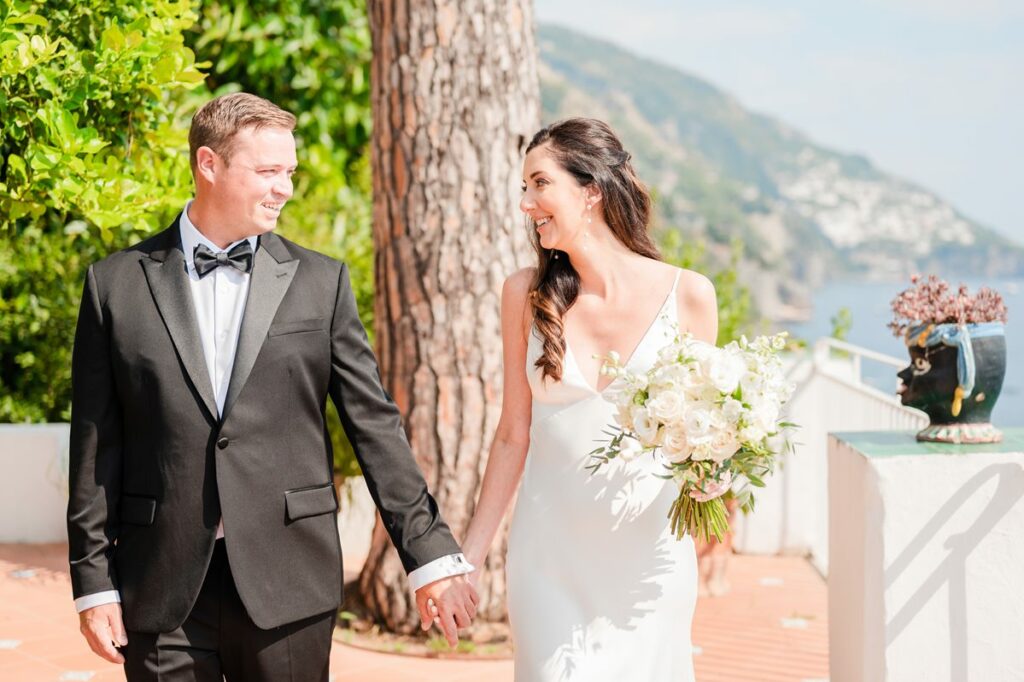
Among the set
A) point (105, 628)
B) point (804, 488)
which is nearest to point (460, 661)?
point (105, 628)

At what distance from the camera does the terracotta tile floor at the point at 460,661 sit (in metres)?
4.89

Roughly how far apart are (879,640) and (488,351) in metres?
2.40

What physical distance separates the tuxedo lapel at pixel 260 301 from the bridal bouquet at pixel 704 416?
31.8 inches

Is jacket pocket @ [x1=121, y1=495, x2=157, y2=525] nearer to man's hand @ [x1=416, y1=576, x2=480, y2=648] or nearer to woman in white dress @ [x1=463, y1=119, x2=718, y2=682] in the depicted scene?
man's hand @ [x1=416, y1=576, x2=480, y2=648]

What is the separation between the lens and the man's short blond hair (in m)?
2.60

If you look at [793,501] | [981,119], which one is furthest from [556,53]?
[793,501]

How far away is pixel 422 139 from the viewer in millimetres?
5258

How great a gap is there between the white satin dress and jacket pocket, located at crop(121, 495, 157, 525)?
0.92m

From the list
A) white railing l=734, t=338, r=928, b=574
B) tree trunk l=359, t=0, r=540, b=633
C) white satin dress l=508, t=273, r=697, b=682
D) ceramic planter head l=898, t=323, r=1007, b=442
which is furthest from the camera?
white railing l=734, t=338, r=928, b=574

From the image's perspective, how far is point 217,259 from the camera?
2.63 meters

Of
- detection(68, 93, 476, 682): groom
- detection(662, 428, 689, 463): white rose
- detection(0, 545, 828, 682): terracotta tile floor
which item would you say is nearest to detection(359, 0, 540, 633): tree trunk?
detection(0, 545, 828, 682): terracotta tile floor

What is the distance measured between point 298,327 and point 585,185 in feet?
2.93

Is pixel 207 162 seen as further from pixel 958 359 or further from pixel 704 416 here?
pixel 958 359

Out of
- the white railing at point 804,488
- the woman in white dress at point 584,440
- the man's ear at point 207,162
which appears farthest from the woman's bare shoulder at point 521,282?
the white railing at point 804,488
